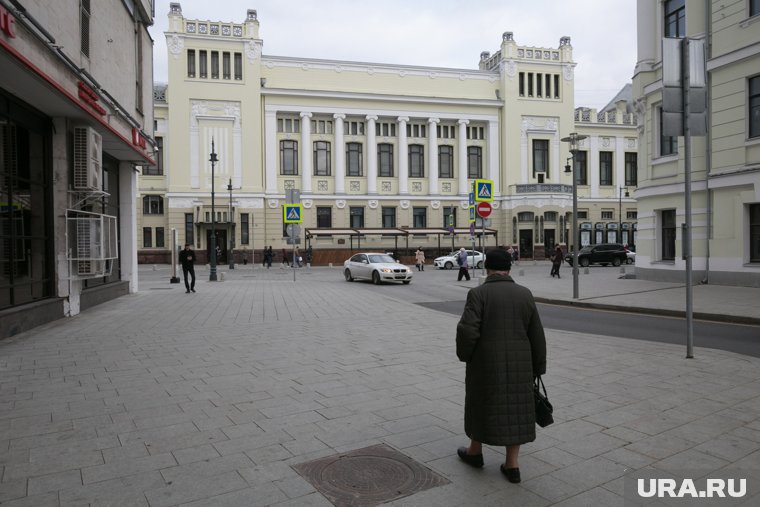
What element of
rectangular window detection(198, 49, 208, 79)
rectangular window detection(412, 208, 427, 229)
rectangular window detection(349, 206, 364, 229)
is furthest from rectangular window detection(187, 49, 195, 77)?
rectangular window detection(412, 208, 427, 229)

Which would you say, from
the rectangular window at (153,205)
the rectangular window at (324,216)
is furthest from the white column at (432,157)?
the rectangular window at (153,205)

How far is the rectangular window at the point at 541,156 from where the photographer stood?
174 ft

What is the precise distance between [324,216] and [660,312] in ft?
123

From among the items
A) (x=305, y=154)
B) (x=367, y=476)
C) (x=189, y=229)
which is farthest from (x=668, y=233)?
(x=189, y=229)

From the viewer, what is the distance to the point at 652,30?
21234 millimetres

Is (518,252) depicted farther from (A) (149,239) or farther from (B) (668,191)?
(A) (149,239)

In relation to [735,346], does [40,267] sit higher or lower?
higher

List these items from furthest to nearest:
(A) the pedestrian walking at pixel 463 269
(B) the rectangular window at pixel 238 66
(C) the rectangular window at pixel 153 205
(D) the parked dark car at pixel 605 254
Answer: (C) the rectangular window at pixel 153 205 < (B) the rectangular window at pixel 238 66 < (D) the parked dark car at pixel 605 254 < (A) the pedestrian walking at pixel 463 269

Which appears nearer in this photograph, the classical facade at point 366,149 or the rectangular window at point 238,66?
the classical facade at point 366,149

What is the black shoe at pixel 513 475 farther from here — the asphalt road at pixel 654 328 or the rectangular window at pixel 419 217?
the rectangular window at pixel 419 217

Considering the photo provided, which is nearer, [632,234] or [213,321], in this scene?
[213,321]

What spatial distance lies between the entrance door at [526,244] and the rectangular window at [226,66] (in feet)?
101

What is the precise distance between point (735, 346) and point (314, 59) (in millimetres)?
45220

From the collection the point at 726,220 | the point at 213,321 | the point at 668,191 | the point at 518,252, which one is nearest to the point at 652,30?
the point at 668,191
